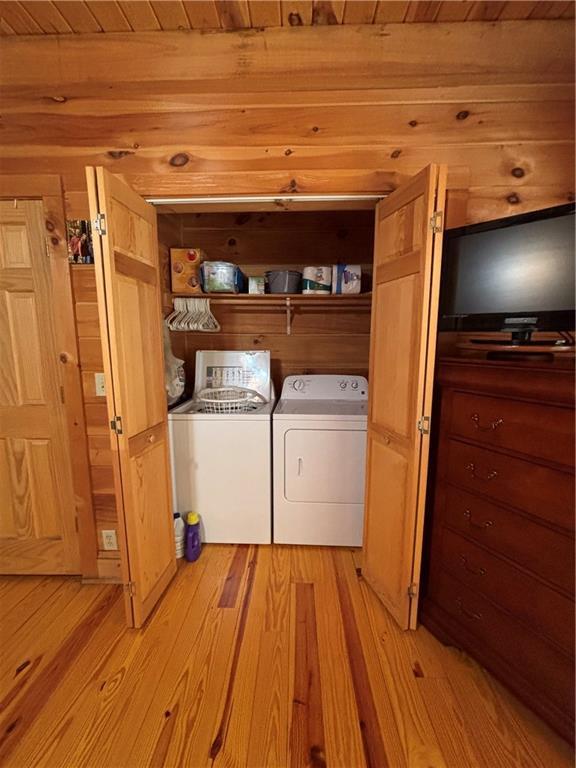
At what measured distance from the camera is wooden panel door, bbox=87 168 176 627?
1256mm

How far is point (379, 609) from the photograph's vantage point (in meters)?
1.59

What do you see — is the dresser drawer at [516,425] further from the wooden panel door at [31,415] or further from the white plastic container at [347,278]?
the wooden panel door at [31,415]

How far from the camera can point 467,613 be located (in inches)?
51.2

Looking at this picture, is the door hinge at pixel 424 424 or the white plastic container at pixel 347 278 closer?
the door hinge at pixel 424 424

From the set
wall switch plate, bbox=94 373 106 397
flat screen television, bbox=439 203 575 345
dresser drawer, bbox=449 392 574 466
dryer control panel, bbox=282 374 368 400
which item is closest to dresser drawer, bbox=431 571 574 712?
dresser drawer, bbox=449 392 574 466

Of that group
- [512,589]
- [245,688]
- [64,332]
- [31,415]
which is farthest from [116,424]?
[512,589]

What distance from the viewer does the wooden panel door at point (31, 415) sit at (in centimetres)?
160

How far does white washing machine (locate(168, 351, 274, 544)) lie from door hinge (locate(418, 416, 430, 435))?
92 centimetres

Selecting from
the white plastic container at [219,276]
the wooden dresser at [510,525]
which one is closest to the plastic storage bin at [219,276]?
the white plastic container at [219,276]

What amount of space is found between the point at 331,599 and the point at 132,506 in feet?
3.65

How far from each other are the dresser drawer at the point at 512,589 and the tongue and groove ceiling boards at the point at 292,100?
1.48m

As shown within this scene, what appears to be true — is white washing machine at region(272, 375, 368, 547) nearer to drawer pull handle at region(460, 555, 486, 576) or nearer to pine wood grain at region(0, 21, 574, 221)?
drawer pull handle at region(460, 555, 486, 576)

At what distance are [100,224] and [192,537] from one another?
171 centimetres

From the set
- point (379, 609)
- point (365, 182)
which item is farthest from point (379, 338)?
point (379, 609)
